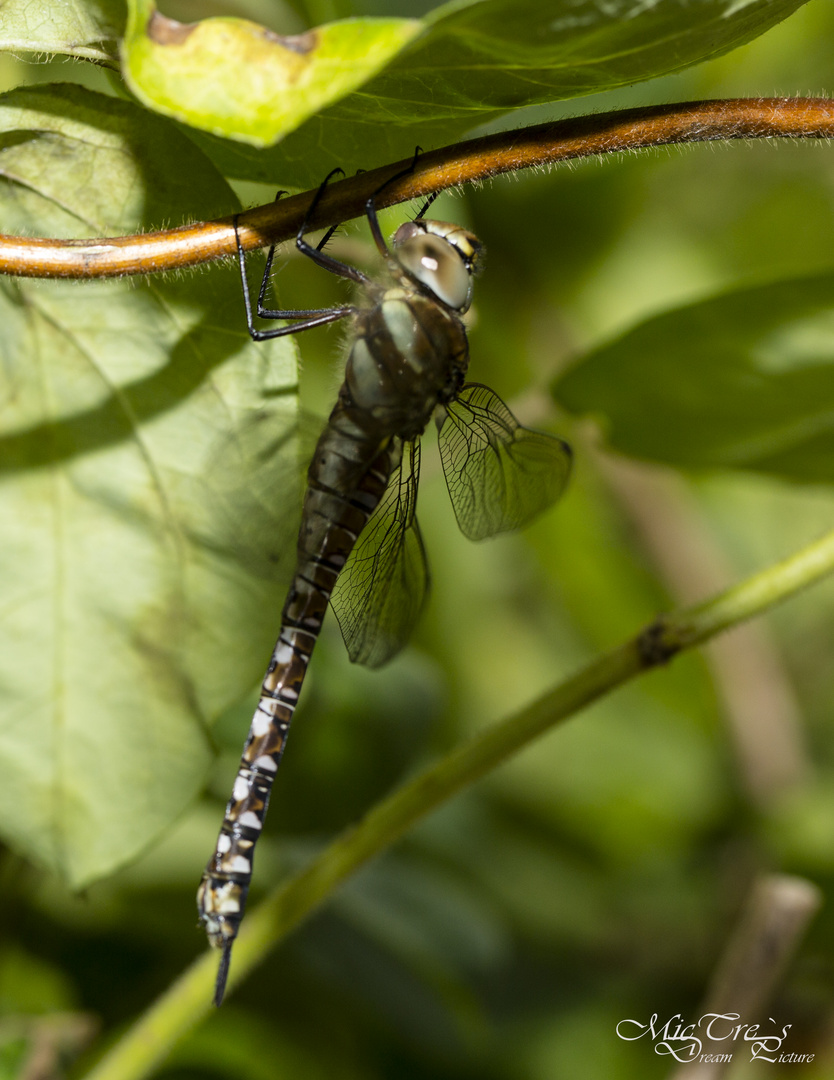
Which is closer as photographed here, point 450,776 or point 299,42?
point 299,42

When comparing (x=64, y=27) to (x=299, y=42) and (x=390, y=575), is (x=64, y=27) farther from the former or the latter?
(x=390, y=575)

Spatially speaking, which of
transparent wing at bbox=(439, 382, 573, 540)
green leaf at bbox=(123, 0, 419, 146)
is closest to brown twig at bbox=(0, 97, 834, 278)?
green leaf at bbox=(123, 0, 419, 146)

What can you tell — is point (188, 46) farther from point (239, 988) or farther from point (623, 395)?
point (239, 988)

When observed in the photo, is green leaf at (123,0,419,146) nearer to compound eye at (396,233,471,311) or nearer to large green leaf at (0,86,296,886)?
large green leaf at (0,86,296,886)

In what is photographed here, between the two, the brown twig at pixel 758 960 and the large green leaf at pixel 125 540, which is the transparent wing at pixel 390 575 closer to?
the large green leaf at pixel 125 540

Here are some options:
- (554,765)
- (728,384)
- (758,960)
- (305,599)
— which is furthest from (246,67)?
(554,765)

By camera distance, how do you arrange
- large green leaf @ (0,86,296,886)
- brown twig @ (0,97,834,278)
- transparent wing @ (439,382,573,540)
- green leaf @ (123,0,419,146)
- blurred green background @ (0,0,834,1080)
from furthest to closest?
blurred green background @ (0,0,834,1080), transparent wing @ (439,382,573,540), large green leaf @ (0,86,296,886), brown twig @ (0,97,834,278), green leaf @ (123,0,419,146)
